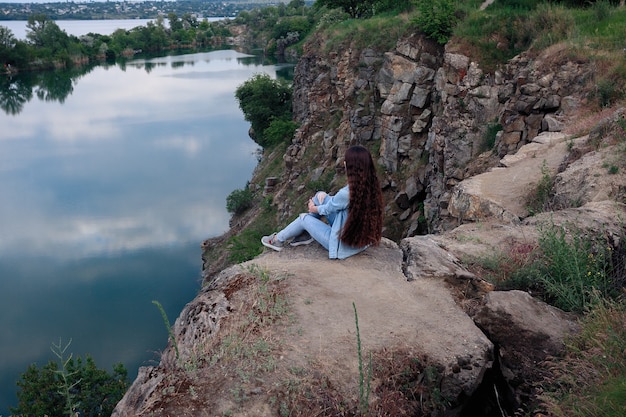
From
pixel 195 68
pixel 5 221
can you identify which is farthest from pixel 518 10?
pixel 195 68

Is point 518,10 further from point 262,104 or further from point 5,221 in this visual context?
point 5,221

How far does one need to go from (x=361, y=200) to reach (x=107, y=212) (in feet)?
85.8

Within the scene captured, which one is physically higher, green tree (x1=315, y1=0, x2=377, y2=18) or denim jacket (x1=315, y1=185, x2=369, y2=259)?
green tree (x1=315, y1=0, x2=377, y2=18)

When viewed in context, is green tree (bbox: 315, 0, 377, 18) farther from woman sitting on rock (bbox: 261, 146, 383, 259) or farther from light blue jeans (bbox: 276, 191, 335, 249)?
woman sitting on rock (bbox: 261, 146, 383, 259)

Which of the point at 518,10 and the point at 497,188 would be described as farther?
the point at 518,10

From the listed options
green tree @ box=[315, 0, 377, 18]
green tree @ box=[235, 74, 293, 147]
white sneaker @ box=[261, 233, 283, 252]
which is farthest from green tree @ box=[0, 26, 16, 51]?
white sneaker @ box=[261, 233, 283, 252]

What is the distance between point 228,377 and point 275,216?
2147 cm

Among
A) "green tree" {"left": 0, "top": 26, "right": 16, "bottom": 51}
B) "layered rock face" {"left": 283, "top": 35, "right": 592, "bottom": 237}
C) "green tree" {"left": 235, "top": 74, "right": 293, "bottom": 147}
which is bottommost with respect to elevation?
"green tree" {"left": 235, "top": 74, "right": 293, "bottom": 147}

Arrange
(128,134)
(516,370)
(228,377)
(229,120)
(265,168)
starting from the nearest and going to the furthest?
(228,377), (516,370), (265,168), (128,134), (229,120)

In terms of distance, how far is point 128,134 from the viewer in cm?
4253

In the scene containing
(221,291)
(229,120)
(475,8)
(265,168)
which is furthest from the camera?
(229,120)

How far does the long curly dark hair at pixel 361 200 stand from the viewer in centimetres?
566

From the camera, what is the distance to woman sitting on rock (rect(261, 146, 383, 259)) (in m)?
5.68

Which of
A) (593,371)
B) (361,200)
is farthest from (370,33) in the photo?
(593,371)
